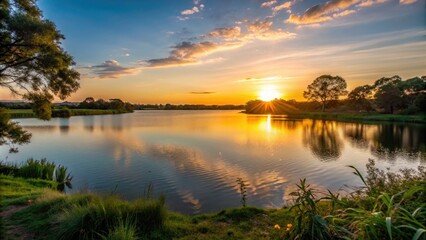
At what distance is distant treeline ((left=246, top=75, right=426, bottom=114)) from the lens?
64500 mm

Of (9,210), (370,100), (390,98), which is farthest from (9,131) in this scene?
(370,100)

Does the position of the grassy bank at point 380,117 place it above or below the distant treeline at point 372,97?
below

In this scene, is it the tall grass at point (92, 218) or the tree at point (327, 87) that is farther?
the tree at point (327, 87)

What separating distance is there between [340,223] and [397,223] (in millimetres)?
976

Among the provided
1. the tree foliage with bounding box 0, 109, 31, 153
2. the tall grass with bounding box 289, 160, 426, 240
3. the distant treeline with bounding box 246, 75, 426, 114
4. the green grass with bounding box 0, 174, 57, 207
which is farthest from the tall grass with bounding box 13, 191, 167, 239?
the distant treeline with bounding box 246, 75, 426, 114

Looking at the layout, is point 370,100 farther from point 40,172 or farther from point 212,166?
point 40,172

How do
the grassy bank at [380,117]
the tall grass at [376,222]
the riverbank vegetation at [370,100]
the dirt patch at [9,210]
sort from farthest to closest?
1. the riverbank vegetation at [370,100]
2. the grassy bank at [380,117]
3. the dirt patch at [9,210]
4. the tall grass at [376,222]

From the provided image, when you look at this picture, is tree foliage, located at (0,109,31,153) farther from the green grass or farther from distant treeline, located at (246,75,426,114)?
distant treeline, located at (246,75,426,114)

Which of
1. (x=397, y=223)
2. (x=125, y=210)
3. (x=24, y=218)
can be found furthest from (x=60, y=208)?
(x=397, y=223)

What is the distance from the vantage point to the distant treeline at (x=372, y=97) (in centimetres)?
6450

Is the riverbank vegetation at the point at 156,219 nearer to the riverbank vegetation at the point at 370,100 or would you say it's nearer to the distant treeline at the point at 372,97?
the riverbank vegetation at the point at 370,100

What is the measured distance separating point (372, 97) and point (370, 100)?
2136 mm

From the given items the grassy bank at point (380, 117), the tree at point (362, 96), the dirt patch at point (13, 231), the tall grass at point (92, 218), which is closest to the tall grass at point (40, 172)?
the dirt patch at point (13, 231)

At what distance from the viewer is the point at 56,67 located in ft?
46.7
